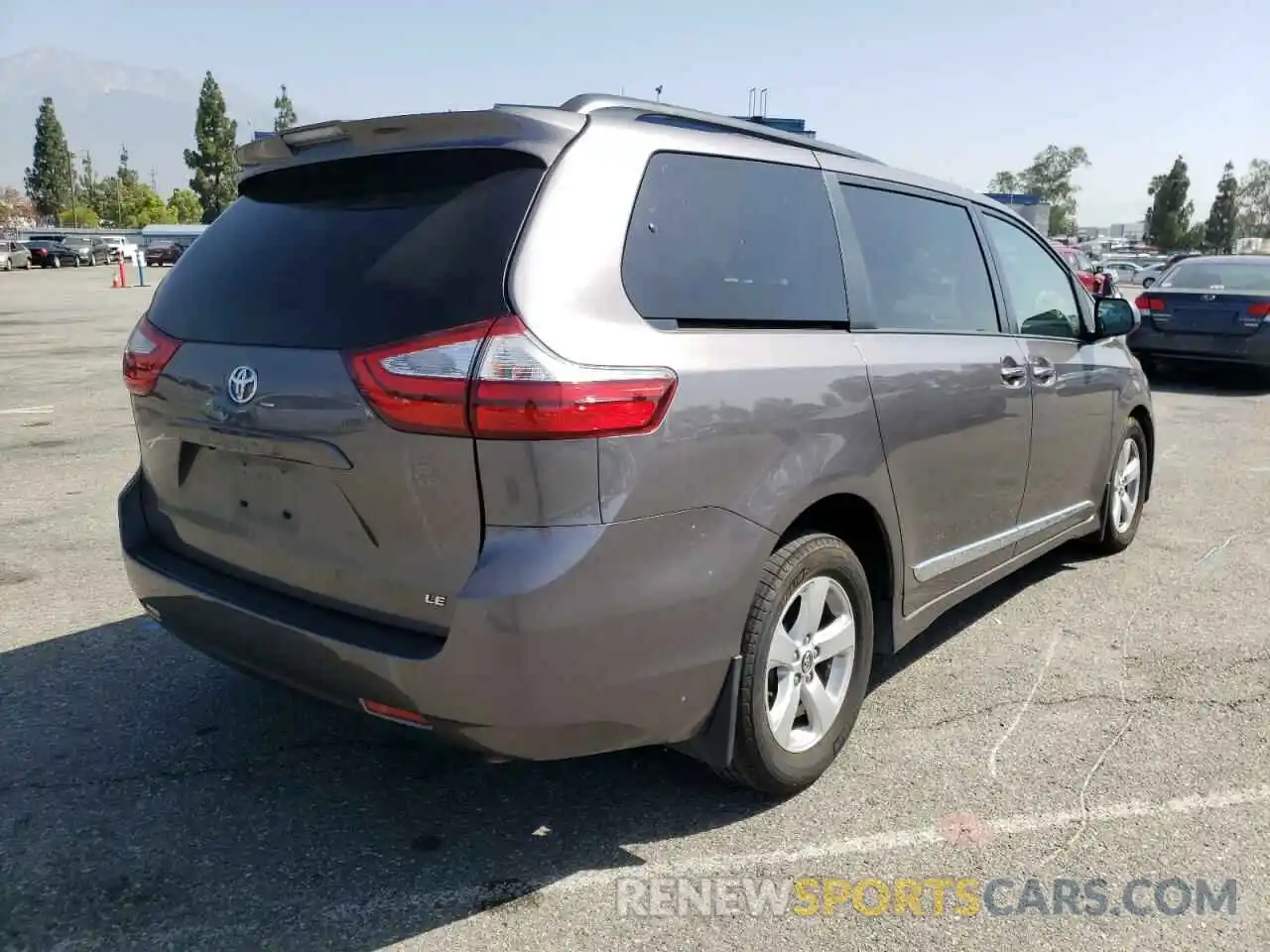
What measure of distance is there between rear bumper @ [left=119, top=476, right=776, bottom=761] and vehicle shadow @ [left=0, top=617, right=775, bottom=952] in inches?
9.4

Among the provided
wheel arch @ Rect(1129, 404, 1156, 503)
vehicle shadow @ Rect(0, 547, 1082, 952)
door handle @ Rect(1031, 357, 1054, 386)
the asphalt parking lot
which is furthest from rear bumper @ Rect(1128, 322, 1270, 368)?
vehicle shadow @ Rect(0, 547, 1082, 952)

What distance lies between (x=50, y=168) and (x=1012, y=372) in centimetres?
13217

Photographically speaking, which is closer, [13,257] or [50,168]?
[13,257]

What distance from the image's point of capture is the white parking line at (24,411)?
30.4 feet

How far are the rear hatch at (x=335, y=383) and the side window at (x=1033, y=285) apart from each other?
8.46ft

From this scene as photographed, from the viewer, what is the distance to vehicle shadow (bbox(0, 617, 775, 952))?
246 centimetres

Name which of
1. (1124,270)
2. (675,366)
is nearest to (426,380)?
(675,366)

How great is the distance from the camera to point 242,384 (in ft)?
8.32

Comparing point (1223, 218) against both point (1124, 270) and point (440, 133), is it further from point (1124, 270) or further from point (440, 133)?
point (440, 133)

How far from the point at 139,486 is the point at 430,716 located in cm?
141

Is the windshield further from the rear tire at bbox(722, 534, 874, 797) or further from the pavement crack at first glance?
the rear tire at bbox(722, 534, 874, 797)

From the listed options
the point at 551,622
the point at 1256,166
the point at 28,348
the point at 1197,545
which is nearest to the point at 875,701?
the point at 551,622

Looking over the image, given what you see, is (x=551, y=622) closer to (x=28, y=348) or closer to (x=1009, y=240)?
(x=1009, y=240)

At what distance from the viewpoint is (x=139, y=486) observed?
313 centimetres
